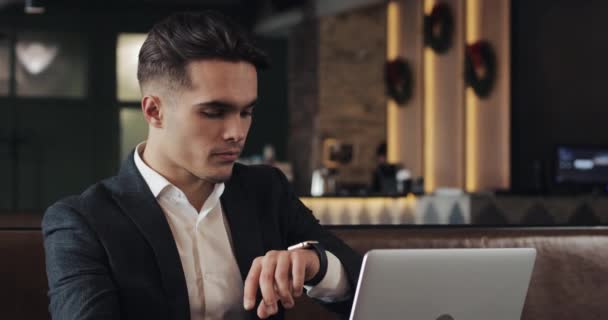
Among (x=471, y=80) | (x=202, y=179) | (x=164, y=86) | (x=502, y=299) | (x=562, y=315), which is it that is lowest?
(x=562, y=315)

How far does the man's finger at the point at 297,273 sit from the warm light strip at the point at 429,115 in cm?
641

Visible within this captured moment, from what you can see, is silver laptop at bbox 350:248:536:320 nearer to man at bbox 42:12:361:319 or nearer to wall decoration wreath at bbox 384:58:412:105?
man at bbox 42:12:361:319

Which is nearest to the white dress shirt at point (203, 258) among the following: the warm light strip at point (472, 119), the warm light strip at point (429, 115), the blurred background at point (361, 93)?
the blurred background at point (361, 93)

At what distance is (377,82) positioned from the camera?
27.4 feet

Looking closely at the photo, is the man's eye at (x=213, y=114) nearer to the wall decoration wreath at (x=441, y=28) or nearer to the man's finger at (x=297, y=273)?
the man's finger at (x=297, y=273)

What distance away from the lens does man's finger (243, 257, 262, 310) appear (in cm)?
114

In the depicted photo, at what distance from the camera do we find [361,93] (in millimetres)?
8297

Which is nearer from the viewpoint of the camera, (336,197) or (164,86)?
(164,86)

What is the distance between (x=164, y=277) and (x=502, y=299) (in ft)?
1.74

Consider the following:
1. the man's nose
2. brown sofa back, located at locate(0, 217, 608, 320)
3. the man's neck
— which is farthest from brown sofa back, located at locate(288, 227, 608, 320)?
the man's nose

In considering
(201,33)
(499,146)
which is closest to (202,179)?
(201,33)

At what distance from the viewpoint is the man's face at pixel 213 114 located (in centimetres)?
137

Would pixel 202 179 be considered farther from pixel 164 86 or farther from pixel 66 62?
pixel 66 62

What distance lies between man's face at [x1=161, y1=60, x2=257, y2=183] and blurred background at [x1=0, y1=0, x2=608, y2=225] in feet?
15.8
